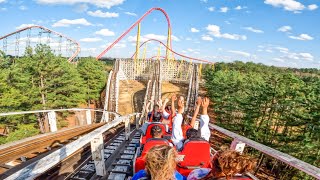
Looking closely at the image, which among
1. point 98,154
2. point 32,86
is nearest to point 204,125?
point 98,154

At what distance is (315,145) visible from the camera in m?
14.0

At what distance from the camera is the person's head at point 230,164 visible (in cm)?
188

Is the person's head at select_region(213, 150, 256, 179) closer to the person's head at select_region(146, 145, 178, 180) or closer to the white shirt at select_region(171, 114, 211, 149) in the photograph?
the person's head at select_region(146, 145, 178, 180)

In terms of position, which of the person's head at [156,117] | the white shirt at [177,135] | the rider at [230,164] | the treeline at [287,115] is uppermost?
the rider at [230,164]

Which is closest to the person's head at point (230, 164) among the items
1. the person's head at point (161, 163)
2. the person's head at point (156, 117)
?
the person's head at point (161, 163)

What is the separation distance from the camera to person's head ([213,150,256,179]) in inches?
74.2

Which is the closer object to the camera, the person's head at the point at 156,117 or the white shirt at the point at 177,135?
the white shirt at the point at 177,135

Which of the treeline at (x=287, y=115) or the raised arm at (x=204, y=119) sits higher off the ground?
the raised arm at (x=204, y=119)

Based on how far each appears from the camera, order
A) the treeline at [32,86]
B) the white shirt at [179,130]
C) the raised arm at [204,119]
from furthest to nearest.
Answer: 1. the treeline at [32,86]
2. the raised arm at [204,119]
3. the white shirt at [179,130]

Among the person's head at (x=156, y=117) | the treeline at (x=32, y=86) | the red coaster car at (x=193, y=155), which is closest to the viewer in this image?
the red coaster car at (x=193, y=155)

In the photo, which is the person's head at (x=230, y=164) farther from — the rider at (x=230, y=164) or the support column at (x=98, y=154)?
the support column at (x=98, y=154)

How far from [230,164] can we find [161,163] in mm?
505

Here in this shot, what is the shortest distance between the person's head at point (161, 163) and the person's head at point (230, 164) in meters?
0.34

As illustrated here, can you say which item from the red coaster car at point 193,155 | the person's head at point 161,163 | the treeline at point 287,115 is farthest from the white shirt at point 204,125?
the treeline at point 287,115
